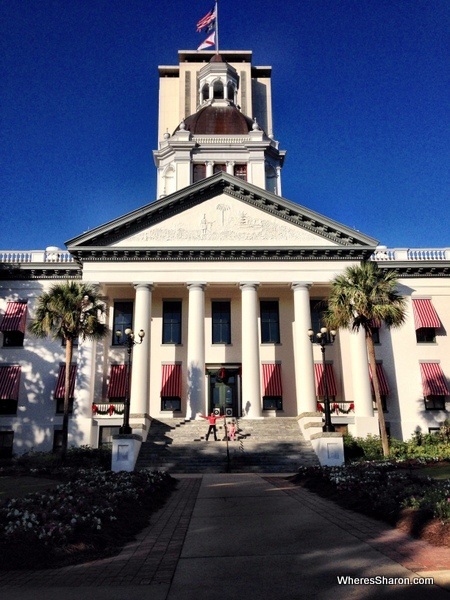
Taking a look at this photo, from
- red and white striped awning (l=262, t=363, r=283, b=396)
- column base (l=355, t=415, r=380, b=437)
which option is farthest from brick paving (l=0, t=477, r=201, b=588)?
red and white striped awning (l=262, t=363, r=283, b=396)

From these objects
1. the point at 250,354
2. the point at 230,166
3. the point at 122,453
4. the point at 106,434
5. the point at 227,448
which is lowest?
the point at 122,453

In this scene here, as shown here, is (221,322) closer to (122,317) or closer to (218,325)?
(218,325)

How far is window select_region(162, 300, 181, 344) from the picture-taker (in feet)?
117

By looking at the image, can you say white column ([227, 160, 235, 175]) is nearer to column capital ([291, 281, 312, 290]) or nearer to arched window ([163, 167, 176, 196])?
arched window ([163, 167, 176, 196])

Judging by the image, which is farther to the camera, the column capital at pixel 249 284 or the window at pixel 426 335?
the window at pixel 426 335

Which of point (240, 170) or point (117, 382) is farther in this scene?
point (240, 170)

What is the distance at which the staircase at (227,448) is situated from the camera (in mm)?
25438

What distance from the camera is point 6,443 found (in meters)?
33.3

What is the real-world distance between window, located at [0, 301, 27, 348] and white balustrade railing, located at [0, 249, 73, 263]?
10.1 ft

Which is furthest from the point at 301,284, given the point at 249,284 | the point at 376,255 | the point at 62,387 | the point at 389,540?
the point at 389,540

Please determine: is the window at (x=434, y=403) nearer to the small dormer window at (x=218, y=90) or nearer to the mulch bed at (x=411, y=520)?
the mulch bed at (x=411, y=520)

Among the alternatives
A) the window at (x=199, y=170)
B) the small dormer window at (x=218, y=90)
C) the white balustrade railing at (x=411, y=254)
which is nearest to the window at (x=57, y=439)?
the white balustrade railing at (x=411, y=254)

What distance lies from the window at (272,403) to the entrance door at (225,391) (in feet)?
6.02

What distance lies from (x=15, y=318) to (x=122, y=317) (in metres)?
6.56
